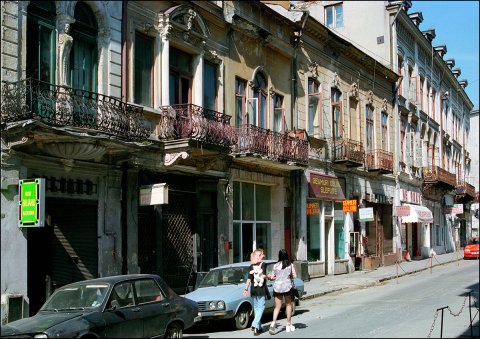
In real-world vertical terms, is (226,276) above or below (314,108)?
below

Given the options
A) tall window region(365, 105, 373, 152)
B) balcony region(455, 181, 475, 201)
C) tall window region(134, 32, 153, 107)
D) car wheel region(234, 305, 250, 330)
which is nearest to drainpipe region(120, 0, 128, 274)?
tall window region(134, 32, 153, 107)

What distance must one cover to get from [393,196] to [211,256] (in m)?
18.9

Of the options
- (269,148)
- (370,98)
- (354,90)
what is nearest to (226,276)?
(269,148)

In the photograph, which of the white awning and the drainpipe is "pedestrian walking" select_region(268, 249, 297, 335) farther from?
the white awning

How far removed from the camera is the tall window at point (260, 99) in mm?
22859

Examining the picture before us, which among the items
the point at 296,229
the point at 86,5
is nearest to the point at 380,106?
the point at 296,229

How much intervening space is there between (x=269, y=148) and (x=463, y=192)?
34621 millimetres

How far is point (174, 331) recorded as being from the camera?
1091 cm

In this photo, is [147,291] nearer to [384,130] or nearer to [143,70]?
[143,70]

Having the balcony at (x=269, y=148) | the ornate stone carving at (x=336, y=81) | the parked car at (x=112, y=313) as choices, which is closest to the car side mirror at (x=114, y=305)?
the parked car at (x=112, y=313)

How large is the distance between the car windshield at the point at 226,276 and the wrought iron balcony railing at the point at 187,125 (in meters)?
4.24

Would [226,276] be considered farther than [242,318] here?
Yes

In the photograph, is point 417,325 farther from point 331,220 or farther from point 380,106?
point 380,106

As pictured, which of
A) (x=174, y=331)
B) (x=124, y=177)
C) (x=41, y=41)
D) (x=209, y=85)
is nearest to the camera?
(x=174, y=331)
